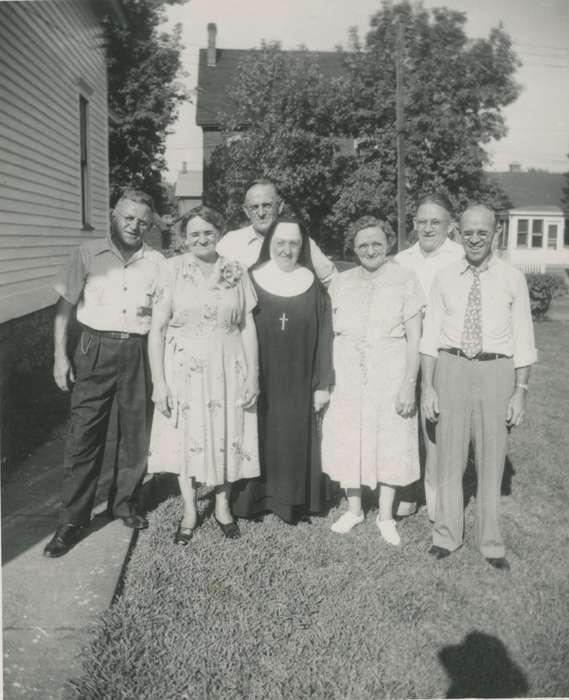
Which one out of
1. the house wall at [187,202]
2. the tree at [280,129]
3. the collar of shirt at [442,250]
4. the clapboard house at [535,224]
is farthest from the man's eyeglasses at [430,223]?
the house wall at [187,202]

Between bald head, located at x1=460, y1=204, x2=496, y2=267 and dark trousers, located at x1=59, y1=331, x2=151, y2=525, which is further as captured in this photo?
dark trousers, located at x1=59, y1=331, x2=151, y2=525

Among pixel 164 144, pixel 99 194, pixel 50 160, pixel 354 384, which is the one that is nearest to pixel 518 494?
pixel 354 384

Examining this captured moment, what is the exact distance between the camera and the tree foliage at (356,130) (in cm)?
2216

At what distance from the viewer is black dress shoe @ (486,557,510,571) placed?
11.7 feet

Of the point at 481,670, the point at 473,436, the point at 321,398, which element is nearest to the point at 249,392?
the point at 321,398

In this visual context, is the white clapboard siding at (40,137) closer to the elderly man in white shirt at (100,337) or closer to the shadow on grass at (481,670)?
the elderly man in white shirt at (100,337)

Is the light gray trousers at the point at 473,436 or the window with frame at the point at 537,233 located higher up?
the window with frame at the point at 537,233

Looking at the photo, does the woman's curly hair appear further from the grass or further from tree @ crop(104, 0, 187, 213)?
tree @ crop(104, 0, 187, 213)

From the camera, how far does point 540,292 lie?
49.6 feet

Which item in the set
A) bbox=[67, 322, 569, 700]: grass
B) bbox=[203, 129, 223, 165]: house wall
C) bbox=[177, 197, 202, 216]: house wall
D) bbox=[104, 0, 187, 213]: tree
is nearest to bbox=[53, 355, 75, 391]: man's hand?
bbox=[67, 322, 569, 700]: grass

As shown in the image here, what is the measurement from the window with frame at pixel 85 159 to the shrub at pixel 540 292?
32.1 feet

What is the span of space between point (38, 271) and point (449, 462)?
5288mm

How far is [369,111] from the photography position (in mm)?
24266

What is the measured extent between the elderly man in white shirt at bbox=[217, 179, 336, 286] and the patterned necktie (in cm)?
100
